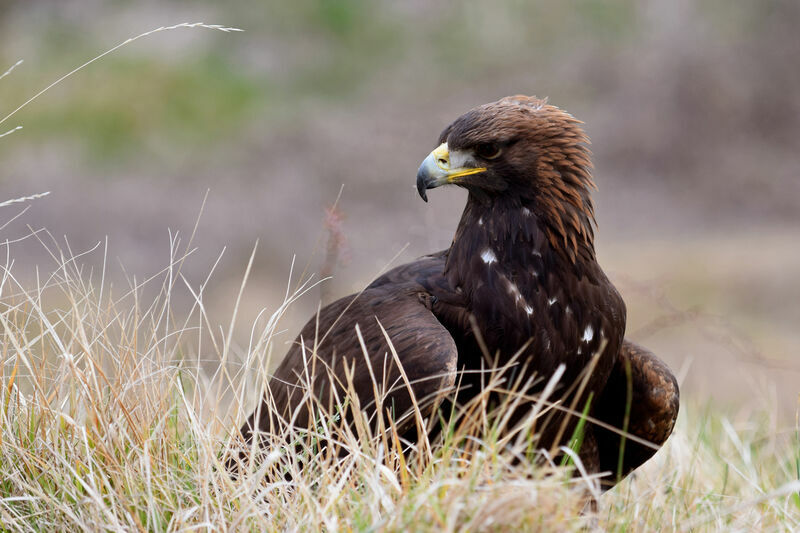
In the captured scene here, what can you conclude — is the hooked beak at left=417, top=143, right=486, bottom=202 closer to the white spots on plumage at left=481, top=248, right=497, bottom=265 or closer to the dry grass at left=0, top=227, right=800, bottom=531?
the white spots on plumage at left=481, top=248, right=497, bottom=265

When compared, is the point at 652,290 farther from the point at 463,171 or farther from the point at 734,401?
the point at 463,171

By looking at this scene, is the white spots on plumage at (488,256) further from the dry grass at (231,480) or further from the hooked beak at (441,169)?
the dry grass at (231,480)

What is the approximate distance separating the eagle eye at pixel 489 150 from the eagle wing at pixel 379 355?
1.41ft

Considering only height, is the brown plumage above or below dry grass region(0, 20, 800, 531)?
above

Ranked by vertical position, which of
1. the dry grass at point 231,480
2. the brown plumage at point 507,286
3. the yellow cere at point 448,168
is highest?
the yellow cere at point 448,168

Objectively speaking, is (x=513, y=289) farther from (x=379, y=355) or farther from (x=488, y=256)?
(x=379, y=355)

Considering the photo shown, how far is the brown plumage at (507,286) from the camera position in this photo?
2.86 metres

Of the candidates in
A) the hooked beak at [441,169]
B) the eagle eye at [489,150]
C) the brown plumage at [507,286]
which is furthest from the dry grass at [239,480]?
the eagle eye at [489,150]

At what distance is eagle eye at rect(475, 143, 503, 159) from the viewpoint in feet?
9.64

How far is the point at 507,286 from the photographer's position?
291cm

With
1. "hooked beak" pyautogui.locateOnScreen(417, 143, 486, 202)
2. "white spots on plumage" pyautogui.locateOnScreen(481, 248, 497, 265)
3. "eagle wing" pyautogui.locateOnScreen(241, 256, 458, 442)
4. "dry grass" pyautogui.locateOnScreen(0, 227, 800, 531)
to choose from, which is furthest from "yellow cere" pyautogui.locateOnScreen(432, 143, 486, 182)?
"dry grass" pyautogui.locateOnScreen(0, 227, 800, 531)

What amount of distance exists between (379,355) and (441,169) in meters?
0.61

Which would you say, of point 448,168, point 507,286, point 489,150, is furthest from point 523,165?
point 507,286

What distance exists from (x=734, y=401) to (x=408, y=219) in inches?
178
